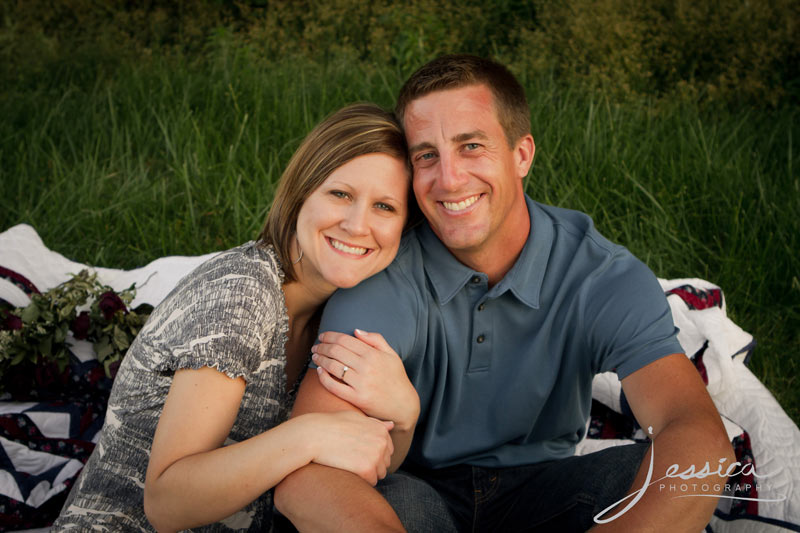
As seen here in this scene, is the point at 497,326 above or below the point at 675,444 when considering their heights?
above

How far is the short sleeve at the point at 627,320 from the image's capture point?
207 cm

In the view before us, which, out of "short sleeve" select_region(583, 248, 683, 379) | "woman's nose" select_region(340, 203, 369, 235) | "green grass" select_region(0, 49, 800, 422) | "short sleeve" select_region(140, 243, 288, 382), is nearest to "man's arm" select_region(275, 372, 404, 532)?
"short sleeve" select_region(140, 243, 288, 382)

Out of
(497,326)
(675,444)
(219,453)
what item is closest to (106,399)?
(219,453)

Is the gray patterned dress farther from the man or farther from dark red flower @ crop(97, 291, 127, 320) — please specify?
dark red flower @ crop(97, 291, 127, 320)

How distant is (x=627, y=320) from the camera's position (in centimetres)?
210

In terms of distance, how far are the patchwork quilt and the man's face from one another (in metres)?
1.13

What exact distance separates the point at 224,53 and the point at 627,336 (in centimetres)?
436

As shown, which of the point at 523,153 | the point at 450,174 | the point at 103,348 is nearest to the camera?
the point at 450,174

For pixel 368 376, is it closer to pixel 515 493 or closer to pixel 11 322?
pixel 515 493

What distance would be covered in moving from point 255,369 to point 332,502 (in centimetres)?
46

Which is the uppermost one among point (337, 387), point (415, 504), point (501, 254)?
point (501, 254)

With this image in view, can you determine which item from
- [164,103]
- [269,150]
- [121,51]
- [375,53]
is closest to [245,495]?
[269,150]

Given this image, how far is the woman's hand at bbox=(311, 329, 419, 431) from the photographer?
1989 millimetres

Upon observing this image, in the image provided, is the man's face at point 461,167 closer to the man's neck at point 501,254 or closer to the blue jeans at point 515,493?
the man's neck at point 501,254
